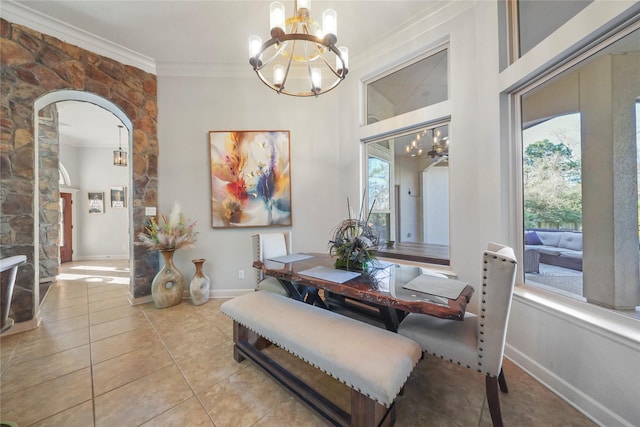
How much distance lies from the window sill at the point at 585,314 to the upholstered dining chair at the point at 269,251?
6.77 ft

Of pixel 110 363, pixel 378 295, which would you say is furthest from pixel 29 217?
pixel 378 295

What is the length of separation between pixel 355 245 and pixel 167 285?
2.67m

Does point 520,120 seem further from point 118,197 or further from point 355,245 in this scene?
point 118,197

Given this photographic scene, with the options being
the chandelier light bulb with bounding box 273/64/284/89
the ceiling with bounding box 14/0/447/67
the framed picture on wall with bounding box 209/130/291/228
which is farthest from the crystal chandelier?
the framed picture on wall with bounding box 209/130/291/228

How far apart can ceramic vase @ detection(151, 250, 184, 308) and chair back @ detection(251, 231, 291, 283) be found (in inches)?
50.6

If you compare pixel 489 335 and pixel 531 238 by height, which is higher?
pixel 531 238

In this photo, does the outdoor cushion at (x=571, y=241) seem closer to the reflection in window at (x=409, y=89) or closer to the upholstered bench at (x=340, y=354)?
the upholstered bench at (x=340, y=354)

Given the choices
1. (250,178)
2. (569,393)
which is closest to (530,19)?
(569,393)

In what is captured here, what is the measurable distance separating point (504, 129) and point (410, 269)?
151cm

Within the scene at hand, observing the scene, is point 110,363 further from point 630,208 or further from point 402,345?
point 630,208

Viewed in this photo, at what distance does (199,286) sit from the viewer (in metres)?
3.04

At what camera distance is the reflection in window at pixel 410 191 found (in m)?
2.90

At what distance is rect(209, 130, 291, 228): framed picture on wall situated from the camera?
3.27 meters

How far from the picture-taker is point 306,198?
339cm
